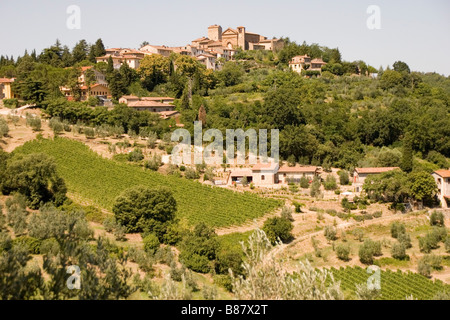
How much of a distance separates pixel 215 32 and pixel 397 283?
63.0m

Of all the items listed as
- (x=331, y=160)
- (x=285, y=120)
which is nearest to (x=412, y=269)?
(x=331, y=160)

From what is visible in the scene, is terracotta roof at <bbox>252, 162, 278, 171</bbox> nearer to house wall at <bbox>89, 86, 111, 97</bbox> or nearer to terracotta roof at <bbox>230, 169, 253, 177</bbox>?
terracotta roof at <bbox>230, 169, 253, 177</bbox>

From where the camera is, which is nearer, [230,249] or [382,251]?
[230,249]

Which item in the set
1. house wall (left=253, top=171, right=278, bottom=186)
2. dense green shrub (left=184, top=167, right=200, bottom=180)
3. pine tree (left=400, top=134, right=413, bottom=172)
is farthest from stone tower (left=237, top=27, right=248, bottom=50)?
dense green shrub (left=184, top=167, right=200, bottom=180)

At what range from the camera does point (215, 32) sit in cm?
7781

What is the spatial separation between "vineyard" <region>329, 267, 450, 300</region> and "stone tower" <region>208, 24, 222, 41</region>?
61.1m

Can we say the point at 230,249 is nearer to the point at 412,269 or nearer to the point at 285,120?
the point at 412,269

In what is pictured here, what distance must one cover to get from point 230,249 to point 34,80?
3009cm

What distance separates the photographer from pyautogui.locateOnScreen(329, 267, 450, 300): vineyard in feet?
65.4

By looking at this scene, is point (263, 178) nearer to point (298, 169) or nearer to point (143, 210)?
point (298, 169)

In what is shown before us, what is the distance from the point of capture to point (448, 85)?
80.3 meters

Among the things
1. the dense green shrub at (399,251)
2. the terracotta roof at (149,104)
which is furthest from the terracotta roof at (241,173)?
the terracotta roof at (149,104)

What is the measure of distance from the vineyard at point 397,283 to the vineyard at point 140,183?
757 cm

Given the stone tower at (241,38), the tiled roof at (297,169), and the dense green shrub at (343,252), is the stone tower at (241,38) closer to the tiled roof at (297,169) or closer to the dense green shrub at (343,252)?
the tiled roof at (297,169)
